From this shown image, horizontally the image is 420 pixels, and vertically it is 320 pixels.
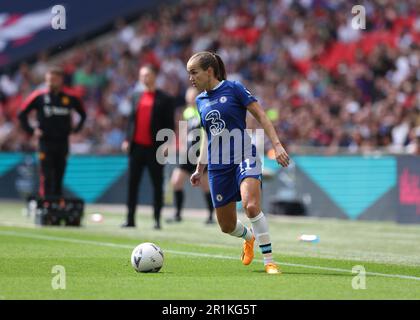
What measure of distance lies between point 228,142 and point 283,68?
1660 cm

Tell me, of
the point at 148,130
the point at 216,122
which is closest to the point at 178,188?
the point at 148,130

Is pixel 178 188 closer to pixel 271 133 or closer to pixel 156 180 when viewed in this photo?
pixel 156 180

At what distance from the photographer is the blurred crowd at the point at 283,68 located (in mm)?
22844

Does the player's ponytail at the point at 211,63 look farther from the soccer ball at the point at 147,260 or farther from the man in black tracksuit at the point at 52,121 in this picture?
the man in black tracksuit at the point at 52,121

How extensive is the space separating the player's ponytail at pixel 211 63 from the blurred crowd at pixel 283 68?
28.5 ft

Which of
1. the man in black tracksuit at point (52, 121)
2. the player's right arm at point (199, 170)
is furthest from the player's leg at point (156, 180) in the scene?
the player's right arm at point (199, 170)

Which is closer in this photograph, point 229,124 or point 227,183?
point 229,124

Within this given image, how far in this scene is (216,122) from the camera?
34.9ft

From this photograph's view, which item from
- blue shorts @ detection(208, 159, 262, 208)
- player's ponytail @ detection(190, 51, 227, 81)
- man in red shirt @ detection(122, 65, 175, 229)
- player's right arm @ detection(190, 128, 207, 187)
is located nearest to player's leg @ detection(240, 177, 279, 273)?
blue shorts @ detection(208, 159, 262, 208)

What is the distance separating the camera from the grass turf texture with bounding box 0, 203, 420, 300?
8.74 m

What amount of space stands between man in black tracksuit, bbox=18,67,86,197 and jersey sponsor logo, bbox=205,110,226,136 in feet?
25.1

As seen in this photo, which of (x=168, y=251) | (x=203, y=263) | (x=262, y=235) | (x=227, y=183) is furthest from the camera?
(x=168, y=251)
